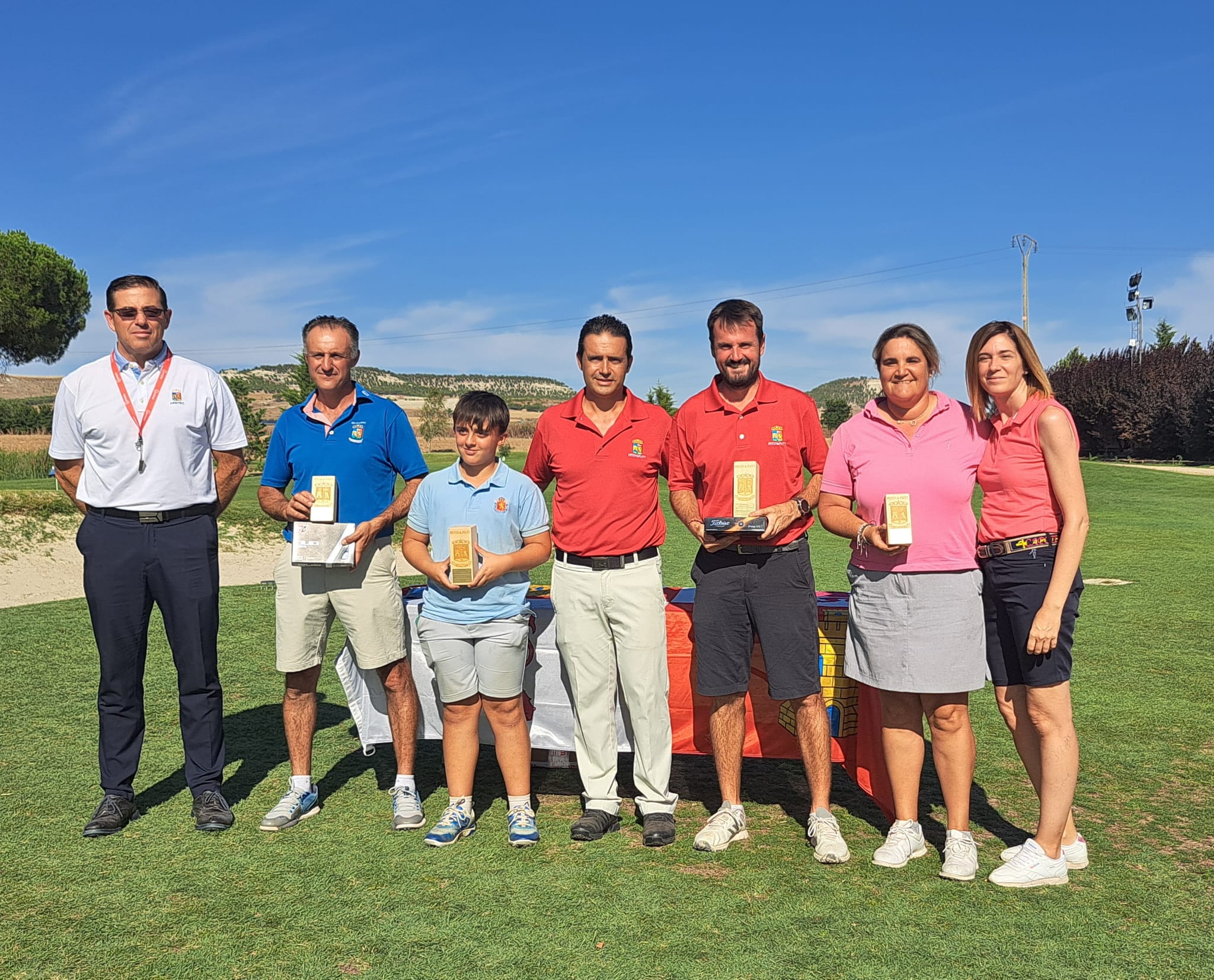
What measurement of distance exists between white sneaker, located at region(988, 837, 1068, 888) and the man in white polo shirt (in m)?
3.29

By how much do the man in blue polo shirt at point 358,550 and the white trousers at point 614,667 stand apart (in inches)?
32.5

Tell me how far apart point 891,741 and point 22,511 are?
16.3m

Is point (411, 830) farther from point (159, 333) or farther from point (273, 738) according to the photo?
point (159, 333)

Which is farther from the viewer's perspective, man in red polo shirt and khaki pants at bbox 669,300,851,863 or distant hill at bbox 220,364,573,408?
distant hill at bbox 220,364,573,408

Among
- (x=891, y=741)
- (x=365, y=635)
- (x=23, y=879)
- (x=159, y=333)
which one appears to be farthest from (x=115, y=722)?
(x=891, y=741)

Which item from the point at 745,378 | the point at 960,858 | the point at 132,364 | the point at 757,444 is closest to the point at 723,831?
the point at 960,858

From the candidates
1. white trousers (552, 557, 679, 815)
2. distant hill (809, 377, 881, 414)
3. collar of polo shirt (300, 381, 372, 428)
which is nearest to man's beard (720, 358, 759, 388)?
white trousers (552, 557, 679, 815)

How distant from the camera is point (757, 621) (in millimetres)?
4258

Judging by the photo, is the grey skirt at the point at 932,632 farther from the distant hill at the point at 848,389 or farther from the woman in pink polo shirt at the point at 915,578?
the distant hill at the point at 848,389

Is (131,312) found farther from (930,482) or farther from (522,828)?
(930,482)

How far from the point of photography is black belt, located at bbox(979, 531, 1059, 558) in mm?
3766

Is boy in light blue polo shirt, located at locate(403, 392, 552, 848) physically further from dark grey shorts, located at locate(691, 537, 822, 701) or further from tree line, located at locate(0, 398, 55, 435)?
tree line, located at locate(0, 398, 55, 435)

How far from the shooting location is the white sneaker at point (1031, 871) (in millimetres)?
3781

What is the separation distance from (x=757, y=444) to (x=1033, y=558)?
1.18 metres
